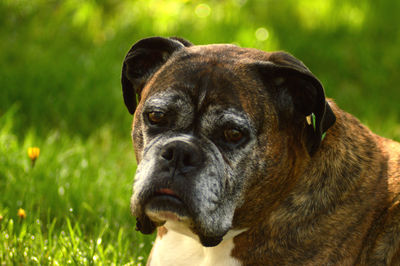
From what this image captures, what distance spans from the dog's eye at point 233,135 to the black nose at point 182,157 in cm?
23

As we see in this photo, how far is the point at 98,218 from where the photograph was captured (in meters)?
4.52

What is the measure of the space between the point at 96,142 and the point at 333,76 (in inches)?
119

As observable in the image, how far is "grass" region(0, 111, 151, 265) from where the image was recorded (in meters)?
3.85

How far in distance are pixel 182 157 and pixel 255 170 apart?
1.52ft

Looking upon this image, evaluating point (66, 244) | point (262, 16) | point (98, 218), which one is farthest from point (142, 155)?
point (262, 16)

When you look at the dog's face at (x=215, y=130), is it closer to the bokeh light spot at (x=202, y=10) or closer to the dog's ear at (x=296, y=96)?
the dog's ear at (x=296, y=96)

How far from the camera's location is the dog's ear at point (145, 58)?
3701 millimetres

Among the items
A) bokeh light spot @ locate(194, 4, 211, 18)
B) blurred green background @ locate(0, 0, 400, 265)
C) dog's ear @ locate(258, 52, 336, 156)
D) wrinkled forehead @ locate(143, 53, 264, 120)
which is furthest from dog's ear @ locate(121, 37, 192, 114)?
bokeh light spot @ locate(194, 4, 211, 18)

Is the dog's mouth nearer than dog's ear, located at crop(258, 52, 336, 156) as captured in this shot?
Yes

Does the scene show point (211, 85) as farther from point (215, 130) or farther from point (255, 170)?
point (255, 170)

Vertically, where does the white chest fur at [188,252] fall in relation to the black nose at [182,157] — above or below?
below

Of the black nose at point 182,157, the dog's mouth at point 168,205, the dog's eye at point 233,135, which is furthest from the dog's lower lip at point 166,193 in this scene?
the dog's eye at point 233,135

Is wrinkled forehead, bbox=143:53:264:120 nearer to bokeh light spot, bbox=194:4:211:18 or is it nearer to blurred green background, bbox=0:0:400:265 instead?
blurred green background, bbox=0:0:400:265

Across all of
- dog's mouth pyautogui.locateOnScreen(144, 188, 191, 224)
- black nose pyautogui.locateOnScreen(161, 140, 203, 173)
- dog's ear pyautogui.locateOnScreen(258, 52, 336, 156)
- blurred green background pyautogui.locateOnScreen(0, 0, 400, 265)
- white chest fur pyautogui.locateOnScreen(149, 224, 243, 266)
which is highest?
dog's ear pyautogui.locateOnScreen(258, 52, 336, 156)
